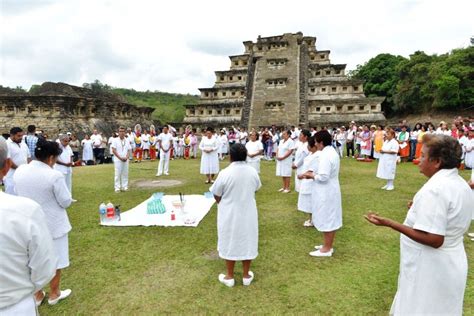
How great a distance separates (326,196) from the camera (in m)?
4.90

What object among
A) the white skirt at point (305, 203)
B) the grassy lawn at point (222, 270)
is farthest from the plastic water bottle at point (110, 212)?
the white skirt at point (305, 203)

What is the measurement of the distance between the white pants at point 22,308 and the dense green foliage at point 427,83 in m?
34.9

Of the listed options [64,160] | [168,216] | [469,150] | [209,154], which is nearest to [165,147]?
[209,154]

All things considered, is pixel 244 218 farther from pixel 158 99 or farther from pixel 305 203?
pixel 158 99

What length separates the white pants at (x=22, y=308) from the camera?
1.77 m

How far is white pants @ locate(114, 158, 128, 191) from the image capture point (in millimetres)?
9586

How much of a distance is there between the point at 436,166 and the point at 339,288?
7.60ft

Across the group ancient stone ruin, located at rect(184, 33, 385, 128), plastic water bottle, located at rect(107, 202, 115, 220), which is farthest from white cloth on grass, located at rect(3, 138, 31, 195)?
ancient stone ruin, located at rect(184, 33, 385, 128)

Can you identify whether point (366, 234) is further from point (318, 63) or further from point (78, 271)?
point (318, 63)

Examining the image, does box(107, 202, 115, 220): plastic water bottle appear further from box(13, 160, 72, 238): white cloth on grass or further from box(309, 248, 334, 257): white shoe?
box(309, 248, 334, 257): white shoe

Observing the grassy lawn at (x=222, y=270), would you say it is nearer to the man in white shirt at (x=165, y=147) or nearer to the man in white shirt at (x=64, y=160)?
the man in white shirt at (x=64, y=160)

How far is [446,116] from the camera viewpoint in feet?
103

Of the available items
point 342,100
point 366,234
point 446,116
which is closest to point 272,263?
point 366,234

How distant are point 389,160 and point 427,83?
2714cm
